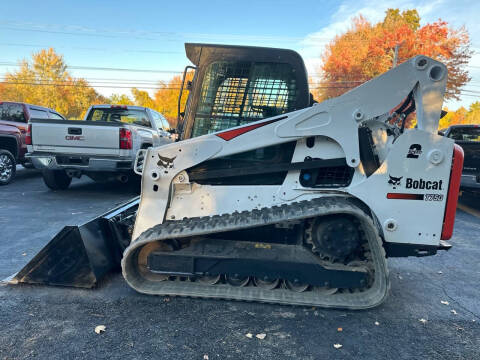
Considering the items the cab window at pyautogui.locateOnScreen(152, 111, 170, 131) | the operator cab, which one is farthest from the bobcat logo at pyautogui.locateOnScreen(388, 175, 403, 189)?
the cab window at pyautogui.locateOnScreen(152, 111, 170, 131)

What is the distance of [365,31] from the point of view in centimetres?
2597

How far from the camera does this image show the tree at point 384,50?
2311 cm

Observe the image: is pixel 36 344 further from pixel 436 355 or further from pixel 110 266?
pixel 436 355

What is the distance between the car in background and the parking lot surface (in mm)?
5847

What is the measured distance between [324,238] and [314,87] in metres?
29.1

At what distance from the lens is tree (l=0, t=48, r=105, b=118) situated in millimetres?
38375

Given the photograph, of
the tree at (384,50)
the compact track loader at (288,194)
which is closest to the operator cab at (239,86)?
the compact track loader at (288,194)

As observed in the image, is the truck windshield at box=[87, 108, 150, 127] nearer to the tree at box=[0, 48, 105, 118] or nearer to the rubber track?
the rubber track

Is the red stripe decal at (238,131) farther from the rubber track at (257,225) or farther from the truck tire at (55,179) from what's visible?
the truck tire at (55,179)

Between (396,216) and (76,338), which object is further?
(396,216)

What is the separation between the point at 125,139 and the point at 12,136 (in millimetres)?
4169

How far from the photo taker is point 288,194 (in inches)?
112

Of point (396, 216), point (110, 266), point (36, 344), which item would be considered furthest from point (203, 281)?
point (396, 216)

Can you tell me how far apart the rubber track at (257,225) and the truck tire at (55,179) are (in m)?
5.64
